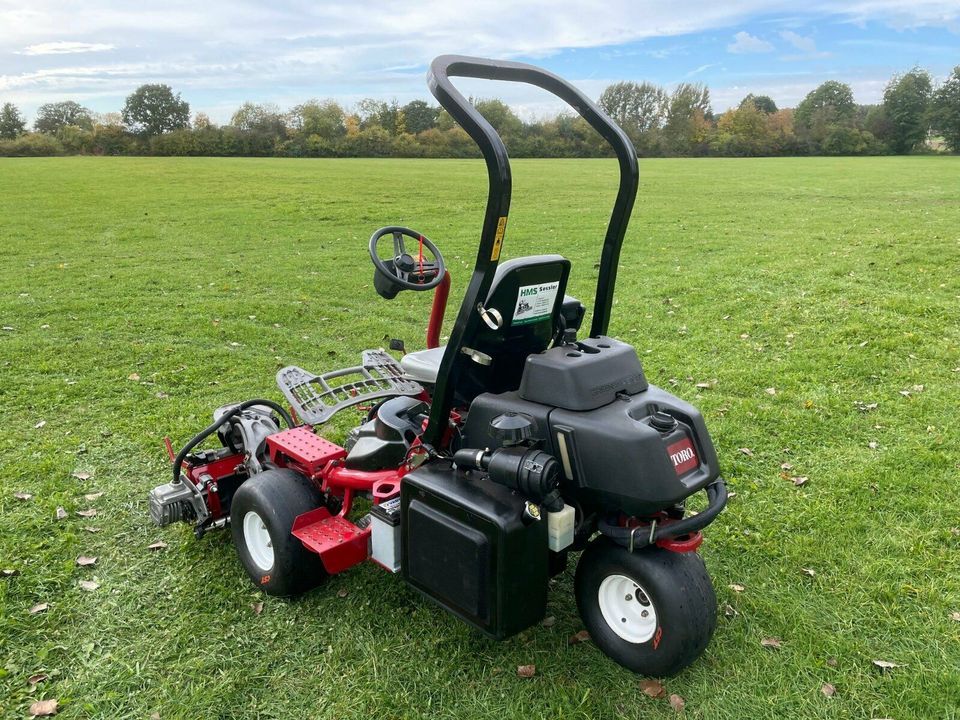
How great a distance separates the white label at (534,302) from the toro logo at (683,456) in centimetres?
81

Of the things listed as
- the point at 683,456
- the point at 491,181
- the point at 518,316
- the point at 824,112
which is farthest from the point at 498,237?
the point at 824,112

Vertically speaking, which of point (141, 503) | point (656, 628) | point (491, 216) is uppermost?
point (491, 216)

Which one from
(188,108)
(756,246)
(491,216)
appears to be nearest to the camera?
(491,216)

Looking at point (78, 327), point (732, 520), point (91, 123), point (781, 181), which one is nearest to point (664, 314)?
point (732, 520)

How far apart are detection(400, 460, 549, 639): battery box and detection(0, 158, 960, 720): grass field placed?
0.37 m

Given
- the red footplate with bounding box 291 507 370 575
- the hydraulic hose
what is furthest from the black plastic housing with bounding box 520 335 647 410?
the hydraulic hose

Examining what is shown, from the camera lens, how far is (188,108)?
63031 mm

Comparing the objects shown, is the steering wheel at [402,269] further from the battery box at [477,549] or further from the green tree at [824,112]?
the green tree at [824,112]

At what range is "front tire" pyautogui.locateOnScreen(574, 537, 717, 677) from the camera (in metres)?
2.79

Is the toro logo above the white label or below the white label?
below

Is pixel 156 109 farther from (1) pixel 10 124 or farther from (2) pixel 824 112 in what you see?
(2) pixel 824 112

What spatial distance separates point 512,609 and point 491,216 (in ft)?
4.75

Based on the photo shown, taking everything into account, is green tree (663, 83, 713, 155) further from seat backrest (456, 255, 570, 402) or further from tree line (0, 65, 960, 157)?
seat backrest (456, 255, 570, 402)

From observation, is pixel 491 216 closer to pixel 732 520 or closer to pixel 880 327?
pixel 732 520
